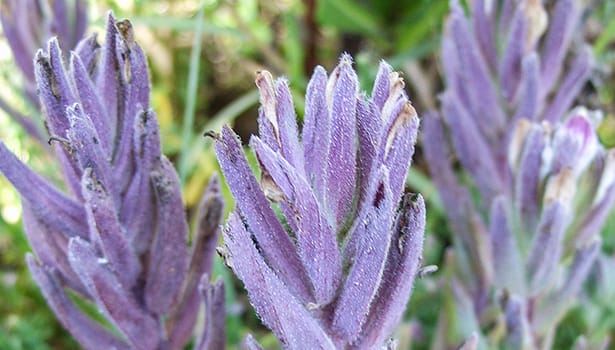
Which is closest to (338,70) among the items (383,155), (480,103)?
(383,155)

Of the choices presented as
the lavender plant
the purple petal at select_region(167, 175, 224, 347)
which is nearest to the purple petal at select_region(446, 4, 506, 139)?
the lavender plant

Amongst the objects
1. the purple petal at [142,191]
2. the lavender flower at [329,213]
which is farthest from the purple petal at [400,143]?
the purple petal at [142,191]

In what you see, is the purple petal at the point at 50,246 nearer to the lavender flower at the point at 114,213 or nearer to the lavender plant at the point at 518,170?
the lavender flower at the point at 114,213

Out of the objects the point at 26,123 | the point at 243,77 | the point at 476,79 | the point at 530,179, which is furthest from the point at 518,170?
the point at 243,77

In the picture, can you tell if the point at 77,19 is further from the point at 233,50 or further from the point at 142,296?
the point at 233,50

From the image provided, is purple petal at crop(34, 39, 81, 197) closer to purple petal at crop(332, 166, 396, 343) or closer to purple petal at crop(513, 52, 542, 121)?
purple petal at crop(332, 166, 396, 343)

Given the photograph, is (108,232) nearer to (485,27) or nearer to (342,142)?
(342,142)
